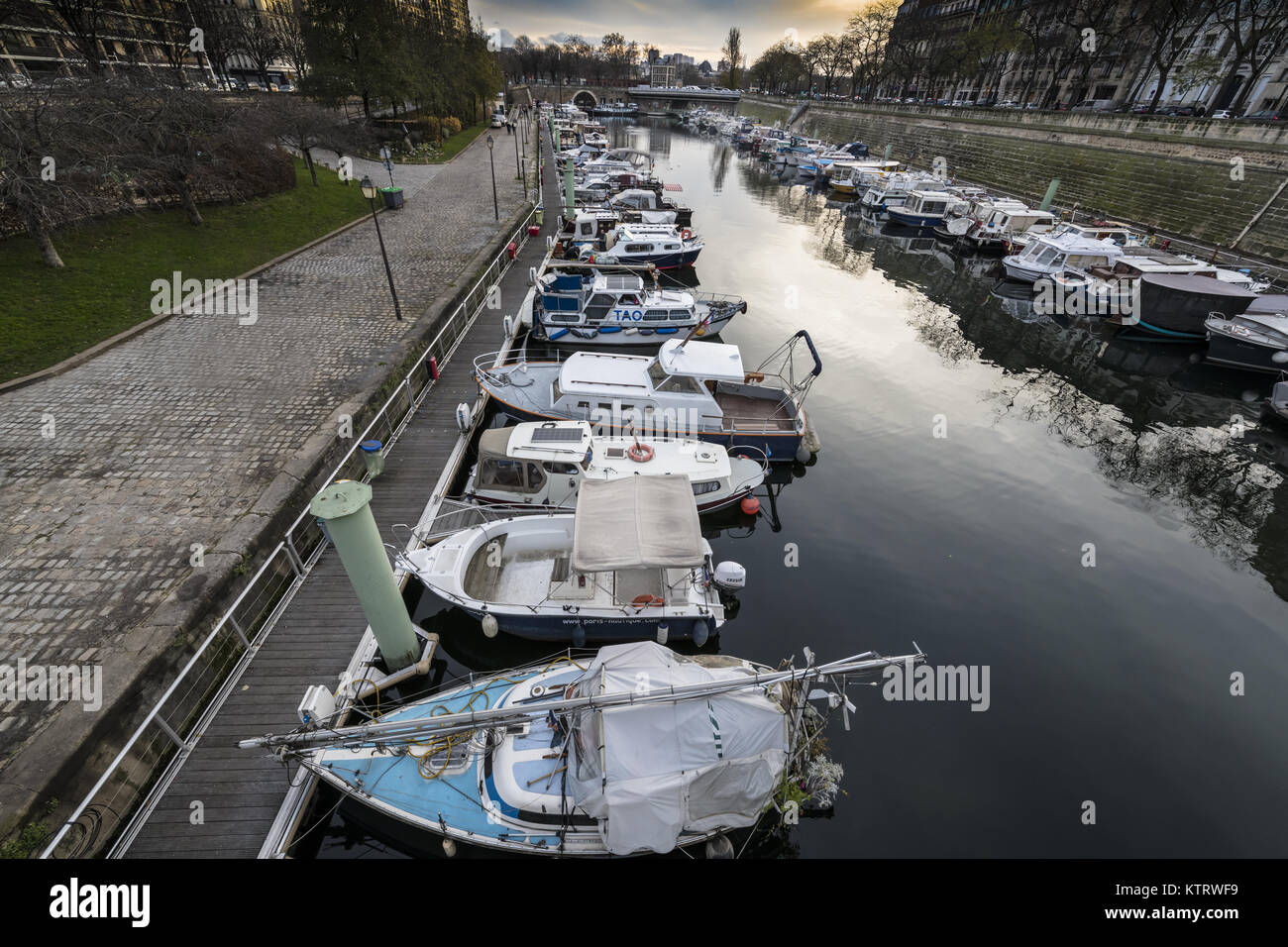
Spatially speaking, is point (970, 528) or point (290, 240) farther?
point (290, 240)

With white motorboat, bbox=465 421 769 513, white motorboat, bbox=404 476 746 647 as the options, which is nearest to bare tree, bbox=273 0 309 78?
white motorboat, bbox=465 421 769 513

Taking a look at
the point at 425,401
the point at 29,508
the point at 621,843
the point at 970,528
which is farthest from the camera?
the point at 425,401

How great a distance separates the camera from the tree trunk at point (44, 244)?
61.8 ft

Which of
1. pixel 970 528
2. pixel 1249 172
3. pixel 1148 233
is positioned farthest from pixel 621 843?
pixel 1249 172

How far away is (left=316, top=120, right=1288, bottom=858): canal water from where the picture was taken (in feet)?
31.5

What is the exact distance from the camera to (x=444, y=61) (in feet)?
197

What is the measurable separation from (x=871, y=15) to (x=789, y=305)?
104 m

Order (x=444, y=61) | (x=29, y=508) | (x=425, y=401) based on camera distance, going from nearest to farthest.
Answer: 1. (x=29, y=508)
2. (x=425, y=401)
3. (x=444, y=61)

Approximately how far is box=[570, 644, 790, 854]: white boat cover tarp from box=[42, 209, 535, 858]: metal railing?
6.52 m

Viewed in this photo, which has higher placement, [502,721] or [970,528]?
[502,721]

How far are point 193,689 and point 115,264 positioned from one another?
21.6 m

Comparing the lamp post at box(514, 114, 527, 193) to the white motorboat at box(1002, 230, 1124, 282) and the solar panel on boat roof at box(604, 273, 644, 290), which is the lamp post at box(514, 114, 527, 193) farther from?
the white motorboat at box(1002, 230, 1124, 282)

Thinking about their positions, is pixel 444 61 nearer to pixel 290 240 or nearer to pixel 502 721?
pixel 290 240

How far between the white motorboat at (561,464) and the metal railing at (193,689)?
3.65 meters
